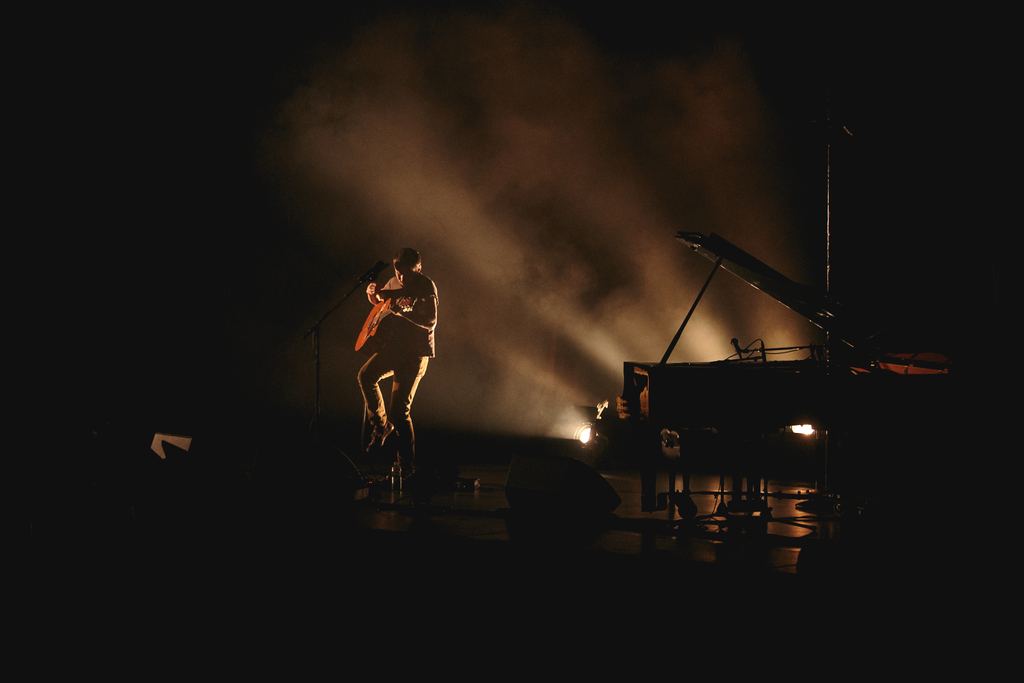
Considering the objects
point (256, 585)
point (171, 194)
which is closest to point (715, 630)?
point (256, 585)

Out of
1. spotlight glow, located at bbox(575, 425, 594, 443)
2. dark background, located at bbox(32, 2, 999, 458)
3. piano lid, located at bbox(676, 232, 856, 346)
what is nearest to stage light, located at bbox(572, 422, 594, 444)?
spotlight glow, located at bbox(575, 425, 594, 443)

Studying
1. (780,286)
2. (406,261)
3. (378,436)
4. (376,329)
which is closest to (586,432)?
(378,436)

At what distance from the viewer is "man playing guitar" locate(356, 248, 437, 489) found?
19.1 feet

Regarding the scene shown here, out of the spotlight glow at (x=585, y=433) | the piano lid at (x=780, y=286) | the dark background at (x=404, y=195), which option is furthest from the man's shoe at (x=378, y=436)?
the piano lid at (x=780, y=286)

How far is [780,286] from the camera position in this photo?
4.15m

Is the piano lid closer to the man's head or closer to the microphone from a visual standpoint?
the microphone

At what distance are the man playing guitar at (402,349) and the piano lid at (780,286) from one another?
2.48m

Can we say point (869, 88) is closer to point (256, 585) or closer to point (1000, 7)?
point (1000, 7)

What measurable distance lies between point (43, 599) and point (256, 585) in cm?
93

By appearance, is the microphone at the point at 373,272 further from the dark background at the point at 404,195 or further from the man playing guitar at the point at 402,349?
the dark background at the point at 404,195

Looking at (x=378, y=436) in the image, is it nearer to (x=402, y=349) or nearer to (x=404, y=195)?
(x=402, y=349)

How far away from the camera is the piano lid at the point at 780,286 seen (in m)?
Result: 4.03

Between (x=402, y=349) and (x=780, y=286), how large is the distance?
10.3 ft

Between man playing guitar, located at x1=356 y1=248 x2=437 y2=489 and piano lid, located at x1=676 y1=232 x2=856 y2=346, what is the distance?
2482 millimetres
